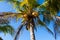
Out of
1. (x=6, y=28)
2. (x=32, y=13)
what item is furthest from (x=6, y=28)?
(x=32, y=13)

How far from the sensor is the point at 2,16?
21.6 m

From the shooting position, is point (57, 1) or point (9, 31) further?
point (9, 31)

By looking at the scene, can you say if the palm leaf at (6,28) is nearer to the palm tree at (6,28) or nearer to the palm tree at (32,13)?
the palm tree at (6,28)

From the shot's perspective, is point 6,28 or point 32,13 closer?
point 32,13

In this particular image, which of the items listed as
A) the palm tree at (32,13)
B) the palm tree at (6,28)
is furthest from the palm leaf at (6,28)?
the palm tree at (32,13)

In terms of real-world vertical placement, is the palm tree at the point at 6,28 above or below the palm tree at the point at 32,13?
below

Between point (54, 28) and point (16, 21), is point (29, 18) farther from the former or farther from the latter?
point (54, 28)

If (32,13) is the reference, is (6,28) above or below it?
below

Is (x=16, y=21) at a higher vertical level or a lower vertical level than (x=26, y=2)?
lower

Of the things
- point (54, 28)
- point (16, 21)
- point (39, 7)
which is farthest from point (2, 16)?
point (54, 28)

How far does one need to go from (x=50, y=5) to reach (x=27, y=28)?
3187 millimetres

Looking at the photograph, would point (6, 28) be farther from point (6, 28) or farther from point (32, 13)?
point (32, 13)

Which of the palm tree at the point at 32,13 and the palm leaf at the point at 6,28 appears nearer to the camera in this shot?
the palm tree at the point at 32,13

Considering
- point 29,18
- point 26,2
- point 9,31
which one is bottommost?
point 9,31
